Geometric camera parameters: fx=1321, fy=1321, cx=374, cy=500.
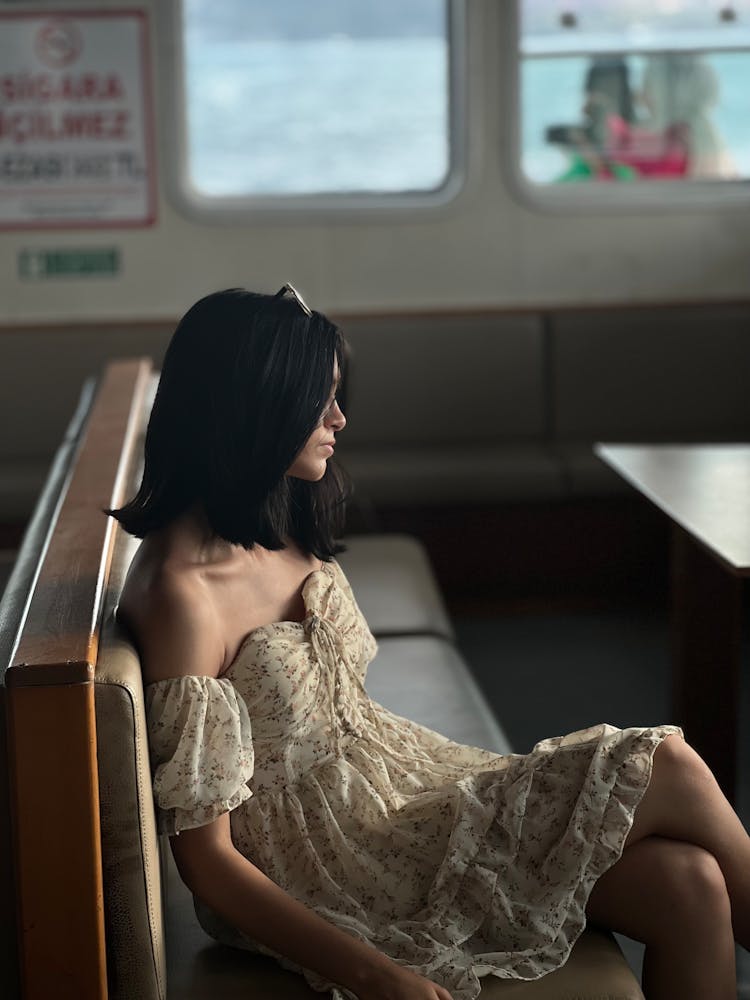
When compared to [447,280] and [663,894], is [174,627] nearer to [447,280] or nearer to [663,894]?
[663,894]

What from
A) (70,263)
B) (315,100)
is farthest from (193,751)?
(315,100)

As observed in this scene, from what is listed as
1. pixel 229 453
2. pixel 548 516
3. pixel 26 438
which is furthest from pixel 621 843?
pixel 26 438

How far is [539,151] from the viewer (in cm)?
464

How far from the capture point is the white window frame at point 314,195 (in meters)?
4.49

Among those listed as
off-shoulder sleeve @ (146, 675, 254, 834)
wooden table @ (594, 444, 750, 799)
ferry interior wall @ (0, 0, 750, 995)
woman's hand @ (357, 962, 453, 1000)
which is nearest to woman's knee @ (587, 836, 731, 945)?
woman's hand @ (357, 962, 453, 1000)

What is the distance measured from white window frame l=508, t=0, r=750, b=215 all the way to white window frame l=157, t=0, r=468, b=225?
7.7 inches

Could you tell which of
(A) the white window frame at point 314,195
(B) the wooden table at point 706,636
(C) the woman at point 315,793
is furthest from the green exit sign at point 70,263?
(C) the woman at point 315,793

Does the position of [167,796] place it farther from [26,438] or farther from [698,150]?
[698,150]

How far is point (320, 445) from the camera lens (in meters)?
1.63

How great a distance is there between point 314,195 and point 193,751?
136 inches

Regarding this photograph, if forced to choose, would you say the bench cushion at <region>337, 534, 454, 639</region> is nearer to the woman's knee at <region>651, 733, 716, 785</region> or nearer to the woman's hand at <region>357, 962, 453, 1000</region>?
the woman's knee at <region>651, 733, 716, 785</region>

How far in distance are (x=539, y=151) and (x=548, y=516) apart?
4.22ft

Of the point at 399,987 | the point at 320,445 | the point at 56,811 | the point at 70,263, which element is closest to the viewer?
the point at 56,811

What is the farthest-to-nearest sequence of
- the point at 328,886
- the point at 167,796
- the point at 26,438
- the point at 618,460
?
the point at 26,438, the point at 618,460, the point at 328,886, the point at 167,796
